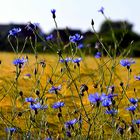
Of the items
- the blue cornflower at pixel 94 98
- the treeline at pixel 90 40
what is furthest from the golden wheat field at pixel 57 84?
the blue cornflower at pixel 94 98

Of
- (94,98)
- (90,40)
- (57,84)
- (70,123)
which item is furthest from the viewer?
(90,40)

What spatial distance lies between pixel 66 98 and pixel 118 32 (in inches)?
841

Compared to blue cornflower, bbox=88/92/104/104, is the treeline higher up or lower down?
lower down

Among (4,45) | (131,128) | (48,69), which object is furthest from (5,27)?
(131,128)

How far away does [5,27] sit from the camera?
132 feet

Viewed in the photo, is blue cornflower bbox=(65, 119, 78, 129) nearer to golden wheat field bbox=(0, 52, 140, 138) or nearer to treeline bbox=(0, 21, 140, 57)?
golden wheat field bbox=(0, 52, 140, 138)

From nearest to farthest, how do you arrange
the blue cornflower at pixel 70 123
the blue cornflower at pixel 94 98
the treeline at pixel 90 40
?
1. the blue cornflower at pixel 94 98
2. the blue cornflower at pixel 70 123
3. the treeline at pixel 90 40

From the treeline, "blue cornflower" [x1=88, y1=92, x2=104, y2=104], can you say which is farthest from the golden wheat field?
"blue cornflower" [x1=88, y1=92, x2=104, y2=104]

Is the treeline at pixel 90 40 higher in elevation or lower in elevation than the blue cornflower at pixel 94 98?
lower

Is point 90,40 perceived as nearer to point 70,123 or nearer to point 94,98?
point 70,123

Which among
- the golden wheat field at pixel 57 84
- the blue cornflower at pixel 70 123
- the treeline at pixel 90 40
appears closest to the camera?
the blue cornflower at pixel 70 123

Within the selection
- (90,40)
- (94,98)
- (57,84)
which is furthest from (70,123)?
(90,40)

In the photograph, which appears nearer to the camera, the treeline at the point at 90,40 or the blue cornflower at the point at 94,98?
the blue cornflower at the point at 94,98

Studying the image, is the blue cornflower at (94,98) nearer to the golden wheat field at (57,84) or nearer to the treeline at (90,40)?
the golden wheat field at (57,84)
